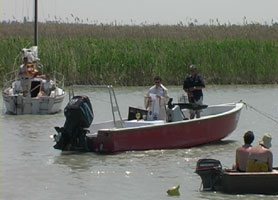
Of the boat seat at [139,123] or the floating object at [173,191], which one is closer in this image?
the floating object at [173,191]

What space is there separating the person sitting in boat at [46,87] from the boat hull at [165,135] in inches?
320

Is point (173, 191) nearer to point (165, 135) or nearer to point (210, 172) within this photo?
point (210, 172)

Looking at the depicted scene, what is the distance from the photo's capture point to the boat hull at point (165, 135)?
17.9 meters

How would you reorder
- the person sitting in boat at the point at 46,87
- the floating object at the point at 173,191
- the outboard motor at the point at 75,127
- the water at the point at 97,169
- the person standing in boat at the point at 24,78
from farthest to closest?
the person sitting in boat at the point at 46,87
the person standing in boat at the point at 24,78
the outboard motor at the point at 75,127
the water at the point at 97,169
the floating object at the point at 173,191

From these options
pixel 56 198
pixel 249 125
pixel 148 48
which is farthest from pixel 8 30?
pixel 56 198

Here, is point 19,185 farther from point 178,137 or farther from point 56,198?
point 178,137

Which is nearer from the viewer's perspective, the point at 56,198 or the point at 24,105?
the point at 56,198

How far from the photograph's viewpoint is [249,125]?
77.6ft

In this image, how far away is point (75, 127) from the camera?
58.6 feet

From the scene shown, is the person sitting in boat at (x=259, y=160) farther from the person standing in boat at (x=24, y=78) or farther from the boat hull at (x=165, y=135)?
the person standing in boat at (x=24, y=78)

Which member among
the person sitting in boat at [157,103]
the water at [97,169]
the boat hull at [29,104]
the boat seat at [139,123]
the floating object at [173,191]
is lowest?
the water at [97,169]

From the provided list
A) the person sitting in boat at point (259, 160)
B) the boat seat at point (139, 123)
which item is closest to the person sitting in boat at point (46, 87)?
the boat seat at point (139, 123)

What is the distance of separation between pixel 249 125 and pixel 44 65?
37.4 ft

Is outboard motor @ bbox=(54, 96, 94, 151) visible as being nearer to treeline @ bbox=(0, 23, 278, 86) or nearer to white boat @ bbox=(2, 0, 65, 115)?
white boat @ bbox=(2, 0, 65, 115)
